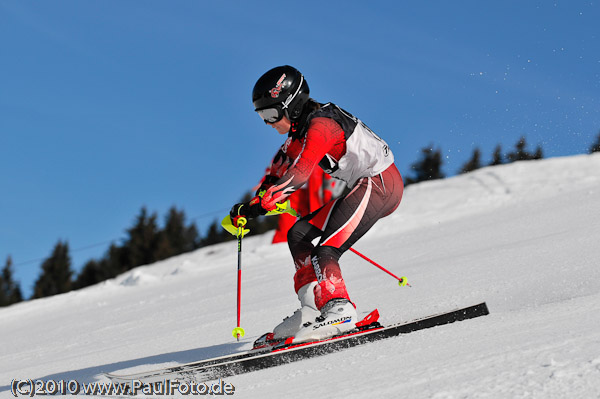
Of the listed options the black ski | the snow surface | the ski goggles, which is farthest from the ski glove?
the snow surface

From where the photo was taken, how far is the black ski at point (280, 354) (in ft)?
10.3

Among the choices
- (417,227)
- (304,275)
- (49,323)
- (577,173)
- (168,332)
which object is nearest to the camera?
(304,275)

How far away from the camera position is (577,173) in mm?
12430

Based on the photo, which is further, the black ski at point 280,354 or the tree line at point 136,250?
the tree line at point 136,250

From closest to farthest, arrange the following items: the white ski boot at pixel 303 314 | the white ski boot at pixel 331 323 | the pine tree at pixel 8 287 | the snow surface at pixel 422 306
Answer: the snow surface at pixel 422 306 → the white ski boot at pixel 331 323 → the white ski boot at pixel 303 314 → the pine tree at pixel 8 287

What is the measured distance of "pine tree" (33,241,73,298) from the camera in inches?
1882

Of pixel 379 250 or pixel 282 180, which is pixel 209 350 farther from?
Answer: pixel 379 250

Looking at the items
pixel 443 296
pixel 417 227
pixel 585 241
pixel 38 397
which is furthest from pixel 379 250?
pixel 38 397

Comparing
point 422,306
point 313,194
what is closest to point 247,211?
point 422,306

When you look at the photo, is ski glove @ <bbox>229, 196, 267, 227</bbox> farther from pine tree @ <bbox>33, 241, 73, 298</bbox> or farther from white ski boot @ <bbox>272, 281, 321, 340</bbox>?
pine tree @ <bbox>33, 241, 73, 298</bbox>

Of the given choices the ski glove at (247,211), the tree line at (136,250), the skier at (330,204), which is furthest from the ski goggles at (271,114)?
the tree line at (136,250)

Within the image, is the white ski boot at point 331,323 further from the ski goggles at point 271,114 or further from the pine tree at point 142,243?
the pine tree at point 142,243

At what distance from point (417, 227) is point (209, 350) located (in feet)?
24.2

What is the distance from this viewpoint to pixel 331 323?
140 inches
